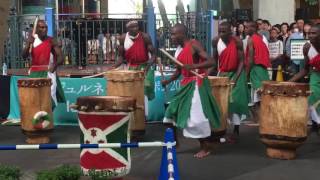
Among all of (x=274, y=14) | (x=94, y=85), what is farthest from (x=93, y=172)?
(x=274, y=14)

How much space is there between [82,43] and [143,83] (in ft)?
12.2

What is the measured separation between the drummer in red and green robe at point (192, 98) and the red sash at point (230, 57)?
1216mm

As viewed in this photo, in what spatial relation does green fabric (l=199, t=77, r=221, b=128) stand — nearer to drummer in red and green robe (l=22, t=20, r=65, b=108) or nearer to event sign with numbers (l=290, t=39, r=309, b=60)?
drummer in red and green robe (l=22, t=20, r=65, b=108)

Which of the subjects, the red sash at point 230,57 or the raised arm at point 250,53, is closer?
the red sash at point 230,57

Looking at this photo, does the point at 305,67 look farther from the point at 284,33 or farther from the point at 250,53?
the point at 284,33

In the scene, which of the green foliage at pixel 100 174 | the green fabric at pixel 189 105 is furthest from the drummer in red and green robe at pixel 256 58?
the green foliage at pixel 100 174

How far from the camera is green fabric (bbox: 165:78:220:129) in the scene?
797 cm

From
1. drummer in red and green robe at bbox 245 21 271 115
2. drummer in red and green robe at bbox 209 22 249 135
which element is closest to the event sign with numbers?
drummer in red and green robe at bbox 245 21 271 115

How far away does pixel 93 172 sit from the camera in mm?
6305

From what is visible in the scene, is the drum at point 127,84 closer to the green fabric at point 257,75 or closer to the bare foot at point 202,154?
the bare foot at point 202,154

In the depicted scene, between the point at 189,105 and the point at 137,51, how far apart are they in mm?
2276

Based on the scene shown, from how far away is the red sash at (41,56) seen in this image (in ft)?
33.3

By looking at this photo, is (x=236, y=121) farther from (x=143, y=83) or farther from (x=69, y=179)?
(x=69, y=179)

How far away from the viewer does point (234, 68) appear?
366 inches
